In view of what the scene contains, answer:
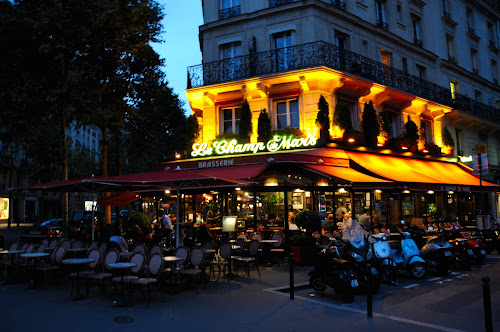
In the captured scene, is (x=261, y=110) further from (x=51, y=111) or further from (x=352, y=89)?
(x=51, y=111)

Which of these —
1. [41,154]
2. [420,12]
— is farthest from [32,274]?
[420,12]

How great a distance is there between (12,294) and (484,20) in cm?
3107

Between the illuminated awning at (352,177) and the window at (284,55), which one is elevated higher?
the window at (284,55)

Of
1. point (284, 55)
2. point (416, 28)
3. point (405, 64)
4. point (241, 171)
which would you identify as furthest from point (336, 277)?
point (416, 28)

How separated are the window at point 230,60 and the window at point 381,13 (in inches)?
282

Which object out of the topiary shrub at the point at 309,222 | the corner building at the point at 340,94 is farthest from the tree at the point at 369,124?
the topiary shrub at the point at 309,222

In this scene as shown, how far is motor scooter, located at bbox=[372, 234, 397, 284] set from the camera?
880 centimetres

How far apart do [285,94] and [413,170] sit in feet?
21.6

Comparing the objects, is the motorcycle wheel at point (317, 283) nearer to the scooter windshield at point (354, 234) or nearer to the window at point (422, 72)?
the scooter windshield at point (354, 234)

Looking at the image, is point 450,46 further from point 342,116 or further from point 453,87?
point 342,116

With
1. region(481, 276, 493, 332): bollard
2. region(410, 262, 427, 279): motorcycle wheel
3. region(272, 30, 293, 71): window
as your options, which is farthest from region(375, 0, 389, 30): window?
region(481, 276, 493, 332): bollard

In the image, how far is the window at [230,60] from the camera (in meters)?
16.4

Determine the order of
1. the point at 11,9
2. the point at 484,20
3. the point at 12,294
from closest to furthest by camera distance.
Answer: the point at 12,294 → the point at 11,9 → the point at 484,20

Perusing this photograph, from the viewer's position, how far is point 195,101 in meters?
17.4
